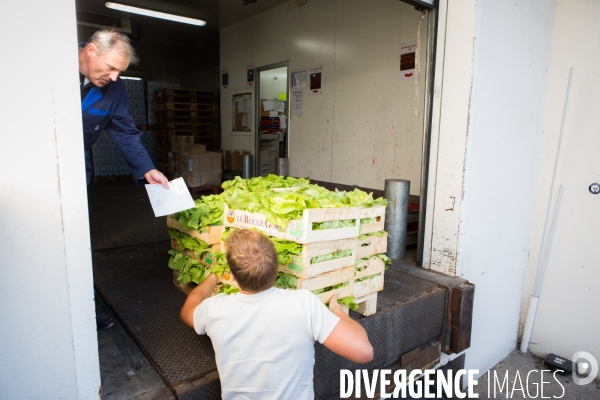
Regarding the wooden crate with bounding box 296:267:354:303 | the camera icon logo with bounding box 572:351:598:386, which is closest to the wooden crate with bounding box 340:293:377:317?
the wooden crate with bounding box 296:267:354:303

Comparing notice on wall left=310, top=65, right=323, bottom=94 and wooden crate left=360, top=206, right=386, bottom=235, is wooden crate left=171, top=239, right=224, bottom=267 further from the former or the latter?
notice on wall left=310, top=65, right=323, bottom=94

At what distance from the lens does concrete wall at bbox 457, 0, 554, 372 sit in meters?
3.59

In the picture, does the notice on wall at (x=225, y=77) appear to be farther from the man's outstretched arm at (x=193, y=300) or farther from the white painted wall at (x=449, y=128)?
the man's outstretched arm at (x=193, y=300)

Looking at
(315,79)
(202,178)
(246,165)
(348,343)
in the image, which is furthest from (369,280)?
(202,178)

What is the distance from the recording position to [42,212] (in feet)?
5.55

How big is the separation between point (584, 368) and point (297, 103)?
18.8 ft

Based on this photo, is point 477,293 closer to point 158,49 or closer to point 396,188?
point 396,188

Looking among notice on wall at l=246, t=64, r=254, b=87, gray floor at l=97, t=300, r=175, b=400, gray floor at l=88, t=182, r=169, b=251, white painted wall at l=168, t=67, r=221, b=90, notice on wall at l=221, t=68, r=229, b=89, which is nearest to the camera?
gray floor at l=97, t=300, r=175, b=400

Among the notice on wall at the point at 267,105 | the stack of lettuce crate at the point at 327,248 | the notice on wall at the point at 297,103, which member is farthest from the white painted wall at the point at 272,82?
the stack of lettuce crate at the point at 327,248

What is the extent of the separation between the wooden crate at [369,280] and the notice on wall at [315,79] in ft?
15.6

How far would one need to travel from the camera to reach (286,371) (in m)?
1.88

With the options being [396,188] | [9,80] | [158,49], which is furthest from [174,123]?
[9,80]

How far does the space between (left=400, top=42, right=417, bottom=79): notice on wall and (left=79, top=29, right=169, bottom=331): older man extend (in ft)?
12.7

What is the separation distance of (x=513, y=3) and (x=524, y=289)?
3.04 m
